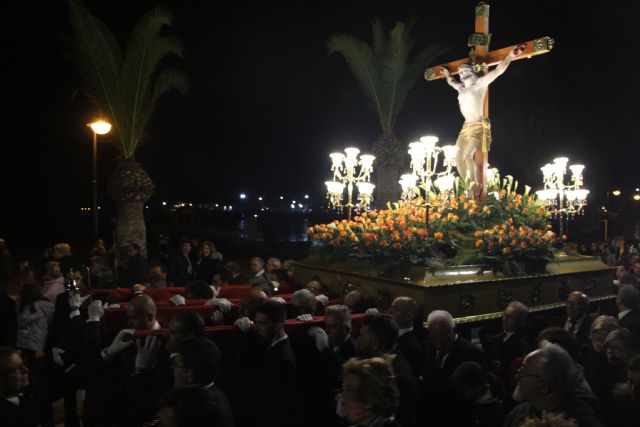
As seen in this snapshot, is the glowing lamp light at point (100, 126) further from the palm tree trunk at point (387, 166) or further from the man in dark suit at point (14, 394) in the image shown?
the man in dark suit at point (14, 394)

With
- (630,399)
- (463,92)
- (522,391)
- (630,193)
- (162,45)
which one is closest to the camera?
(522,391)

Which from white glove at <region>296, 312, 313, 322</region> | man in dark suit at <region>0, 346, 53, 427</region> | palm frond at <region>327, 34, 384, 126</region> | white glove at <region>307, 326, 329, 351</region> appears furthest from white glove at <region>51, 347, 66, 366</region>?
palm frond at <region>327, 34, 384, 126</region>

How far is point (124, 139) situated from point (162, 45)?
2.47 metres

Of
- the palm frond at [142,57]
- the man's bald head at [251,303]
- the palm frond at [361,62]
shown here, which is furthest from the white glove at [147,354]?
the palm frond at [361,62]

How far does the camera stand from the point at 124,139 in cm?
1316

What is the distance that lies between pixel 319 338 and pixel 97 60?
10553 millimetres

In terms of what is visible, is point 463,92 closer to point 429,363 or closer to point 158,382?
point 429,363

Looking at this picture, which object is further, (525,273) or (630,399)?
(525,273)

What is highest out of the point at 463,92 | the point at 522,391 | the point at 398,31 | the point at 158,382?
the point at 398,31

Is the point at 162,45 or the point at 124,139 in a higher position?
the point at 162,45

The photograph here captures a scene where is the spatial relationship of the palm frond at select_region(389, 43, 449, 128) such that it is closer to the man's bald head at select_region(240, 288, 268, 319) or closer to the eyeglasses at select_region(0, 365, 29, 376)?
the man's bald head at select_region(240, 288, 268, 319)

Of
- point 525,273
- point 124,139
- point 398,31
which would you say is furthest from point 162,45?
point 525,273

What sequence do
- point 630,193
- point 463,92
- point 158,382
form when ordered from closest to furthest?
point 158,382 < point 463,92 < point 630,193

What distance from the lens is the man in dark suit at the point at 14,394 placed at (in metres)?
3.28
